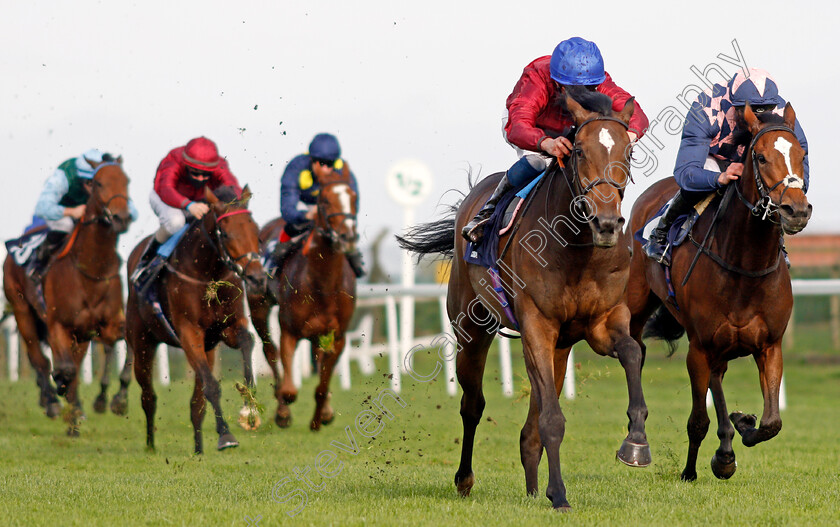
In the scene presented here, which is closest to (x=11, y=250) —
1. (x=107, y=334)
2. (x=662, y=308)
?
(x=107, y=334)

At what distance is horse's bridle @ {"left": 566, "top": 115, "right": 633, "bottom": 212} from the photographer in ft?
14.4

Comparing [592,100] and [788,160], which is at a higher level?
[592,100]

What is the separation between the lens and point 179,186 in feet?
28.2

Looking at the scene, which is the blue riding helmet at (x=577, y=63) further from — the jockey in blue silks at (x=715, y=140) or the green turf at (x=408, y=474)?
the green turf at (x=408, y=474)

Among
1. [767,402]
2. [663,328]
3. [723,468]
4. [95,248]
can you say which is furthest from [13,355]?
[767,402]

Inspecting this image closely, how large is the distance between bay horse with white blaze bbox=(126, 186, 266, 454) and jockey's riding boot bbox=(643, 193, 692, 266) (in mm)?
2787

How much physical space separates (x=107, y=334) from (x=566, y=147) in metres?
6.06

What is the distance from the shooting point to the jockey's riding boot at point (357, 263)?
8.87 meters

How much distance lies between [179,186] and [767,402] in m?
5.09

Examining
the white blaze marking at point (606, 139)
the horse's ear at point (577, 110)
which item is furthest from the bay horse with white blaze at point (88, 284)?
the white blaze marking at point (606, 139)

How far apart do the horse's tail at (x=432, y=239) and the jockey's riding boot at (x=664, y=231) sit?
1.23m

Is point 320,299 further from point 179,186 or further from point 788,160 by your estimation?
point 788,160

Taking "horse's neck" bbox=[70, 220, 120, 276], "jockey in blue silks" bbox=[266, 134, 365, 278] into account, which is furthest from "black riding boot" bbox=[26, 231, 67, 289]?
"jockey in blue silks" bbox=[266, 134, 365, 278]

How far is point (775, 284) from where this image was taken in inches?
219
